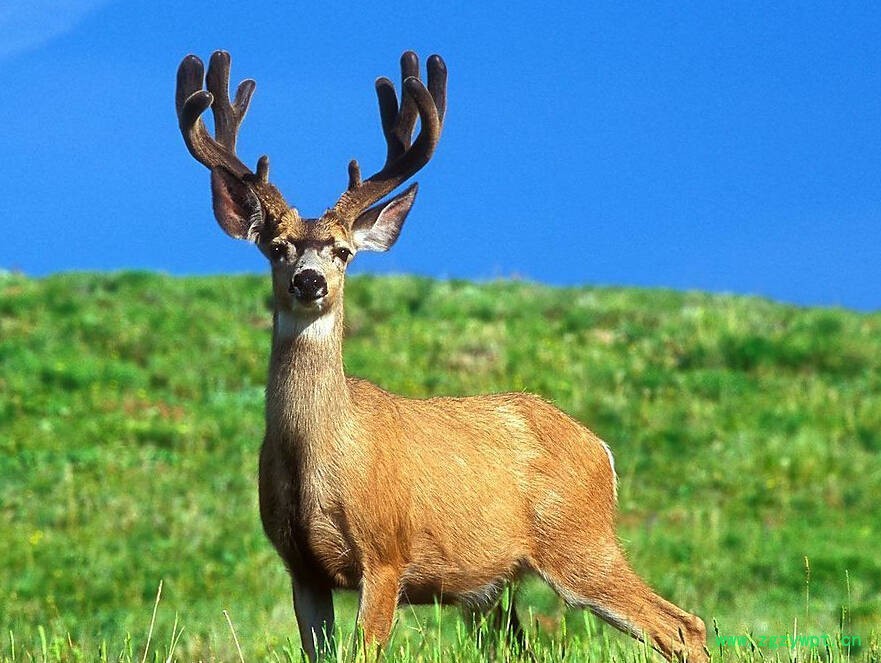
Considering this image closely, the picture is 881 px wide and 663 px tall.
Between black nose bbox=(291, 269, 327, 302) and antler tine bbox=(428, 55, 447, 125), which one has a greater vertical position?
antler tine bbox=(428, 55, 447, 125)

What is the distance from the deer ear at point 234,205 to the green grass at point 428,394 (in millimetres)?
2033

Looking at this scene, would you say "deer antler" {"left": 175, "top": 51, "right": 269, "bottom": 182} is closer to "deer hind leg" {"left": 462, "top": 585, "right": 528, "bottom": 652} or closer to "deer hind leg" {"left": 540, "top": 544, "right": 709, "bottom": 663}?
"deer hind leg" {"left": 462, "top": 585, "right": 528, "bottom": 652}

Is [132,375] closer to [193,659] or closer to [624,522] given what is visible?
[624,522]

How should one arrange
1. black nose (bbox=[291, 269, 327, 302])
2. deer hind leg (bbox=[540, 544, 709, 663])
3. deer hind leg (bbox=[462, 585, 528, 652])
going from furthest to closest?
1. deer hind leg (bbox=[540, 544, 709, 663])
2. deer hind leg (bbox=[462, 585, 528, 652])
3. black nose (bbox=[291, 269, 327, 302])

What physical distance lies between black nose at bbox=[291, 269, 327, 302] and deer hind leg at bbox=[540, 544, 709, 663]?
214 centimetres

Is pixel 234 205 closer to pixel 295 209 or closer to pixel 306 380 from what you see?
pixel 295 209

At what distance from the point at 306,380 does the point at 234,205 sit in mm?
966

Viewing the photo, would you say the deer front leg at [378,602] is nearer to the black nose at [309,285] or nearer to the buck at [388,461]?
the buck at [388,461]

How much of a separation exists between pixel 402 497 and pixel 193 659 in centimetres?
202

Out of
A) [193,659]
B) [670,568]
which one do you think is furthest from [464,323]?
[193,659]

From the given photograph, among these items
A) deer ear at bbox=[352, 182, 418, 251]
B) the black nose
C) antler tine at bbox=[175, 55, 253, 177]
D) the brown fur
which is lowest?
the brown fur

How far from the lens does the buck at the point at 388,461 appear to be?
6324mm

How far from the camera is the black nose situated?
6086 millimetres

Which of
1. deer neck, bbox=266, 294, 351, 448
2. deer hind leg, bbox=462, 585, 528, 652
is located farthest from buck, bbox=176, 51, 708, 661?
deer hind leg, bbox=462, 585, 528, 652
